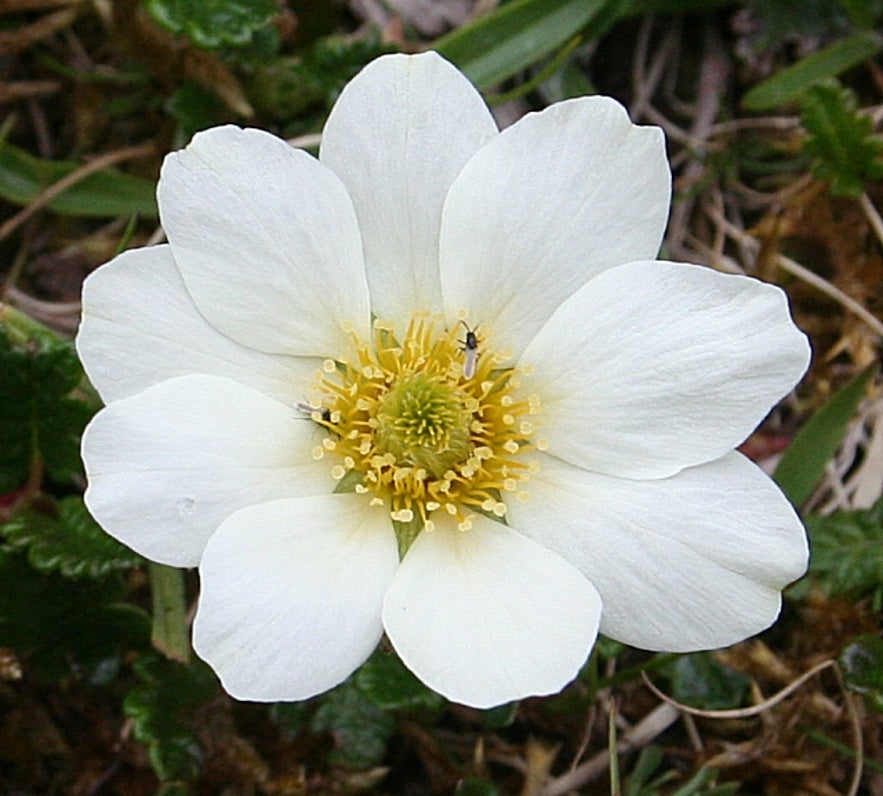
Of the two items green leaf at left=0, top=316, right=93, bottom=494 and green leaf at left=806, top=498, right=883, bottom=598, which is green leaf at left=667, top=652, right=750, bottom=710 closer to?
green leaf at left=806, top=498, right=883, bottom=598

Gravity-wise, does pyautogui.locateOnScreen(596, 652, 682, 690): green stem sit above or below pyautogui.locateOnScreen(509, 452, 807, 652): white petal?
below

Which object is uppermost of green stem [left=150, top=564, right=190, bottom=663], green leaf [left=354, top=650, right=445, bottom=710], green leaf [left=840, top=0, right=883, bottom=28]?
green leaf [left=840, top=0, right=883, bottom=28]

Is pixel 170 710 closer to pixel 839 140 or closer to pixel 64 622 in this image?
pixel 64 622

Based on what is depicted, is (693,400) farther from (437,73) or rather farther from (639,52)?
(639,52)

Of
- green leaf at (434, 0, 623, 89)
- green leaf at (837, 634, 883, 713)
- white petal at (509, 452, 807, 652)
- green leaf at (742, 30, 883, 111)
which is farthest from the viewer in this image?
green leaf at (742, 30, 883, 111)

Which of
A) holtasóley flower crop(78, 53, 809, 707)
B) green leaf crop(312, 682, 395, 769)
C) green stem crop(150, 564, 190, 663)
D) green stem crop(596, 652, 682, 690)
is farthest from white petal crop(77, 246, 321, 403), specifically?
green stem crop(596, 652, 682, 690)

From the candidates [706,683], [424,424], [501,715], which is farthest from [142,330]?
[706,683]
